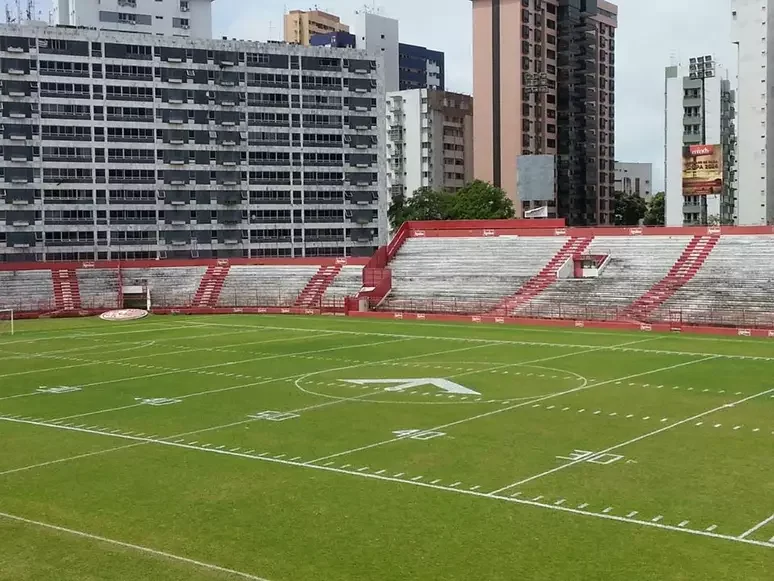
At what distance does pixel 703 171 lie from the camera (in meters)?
84.1

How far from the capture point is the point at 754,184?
12250 centimetres

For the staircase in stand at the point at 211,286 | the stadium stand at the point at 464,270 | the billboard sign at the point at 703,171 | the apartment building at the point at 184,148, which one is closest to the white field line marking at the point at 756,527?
the stadium stand at the point at 464,270

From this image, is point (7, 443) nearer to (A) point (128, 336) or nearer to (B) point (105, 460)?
(B) point (105, 460)

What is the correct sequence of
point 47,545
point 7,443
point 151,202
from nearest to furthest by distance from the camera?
1. point 47,545
2. point 7,443
3. point 151,202

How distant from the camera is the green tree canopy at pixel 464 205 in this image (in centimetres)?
11559

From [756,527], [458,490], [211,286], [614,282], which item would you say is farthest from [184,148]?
[756,527]

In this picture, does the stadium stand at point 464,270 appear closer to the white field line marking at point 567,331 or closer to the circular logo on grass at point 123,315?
the white field line marking at point 567,331

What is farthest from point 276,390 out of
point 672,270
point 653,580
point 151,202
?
point 151,202

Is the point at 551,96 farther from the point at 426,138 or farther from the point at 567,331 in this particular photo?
the point at 567,331

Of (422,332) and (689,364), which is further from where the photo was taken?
(422,332)

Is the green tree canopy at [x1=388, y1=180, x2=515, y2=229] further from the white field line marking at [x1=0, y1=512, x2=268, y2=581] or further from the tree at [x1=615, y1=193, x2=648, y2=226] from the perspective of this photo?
the white field line marking at [x1=0, y1=512, x2=268, y2=581]

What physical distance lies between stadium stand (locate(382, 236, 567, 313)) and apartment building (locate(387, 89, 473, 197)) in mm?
77077

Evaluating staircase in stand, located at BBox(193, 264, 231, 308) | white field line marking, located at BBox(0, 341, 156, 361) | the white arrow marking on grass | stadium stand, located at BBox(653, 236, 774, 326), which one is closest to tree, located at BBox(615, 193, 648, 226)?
staircase in stand, located at BBox(193, 264, 231, 308)

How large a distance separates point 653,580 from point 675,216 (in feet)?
408
